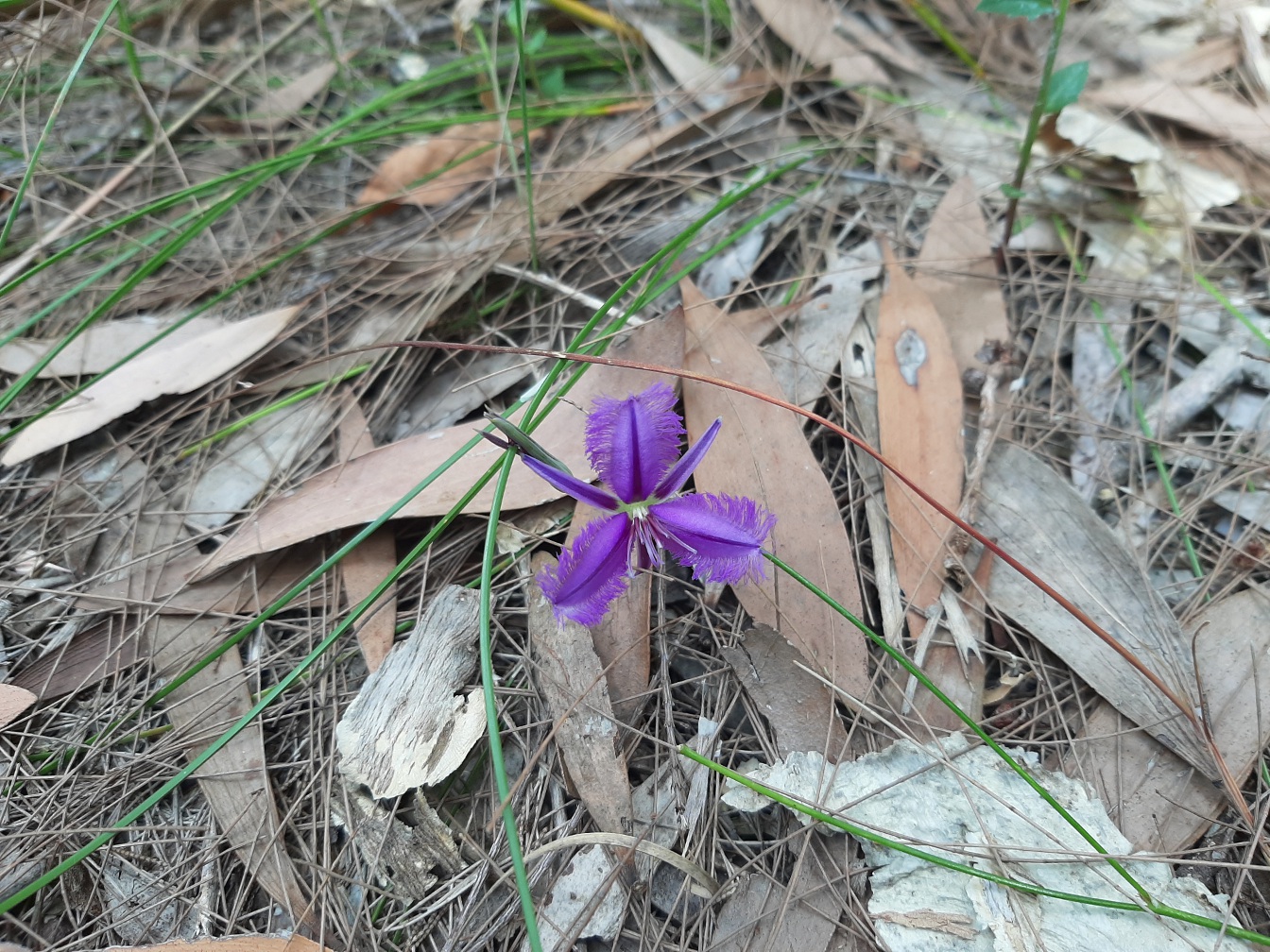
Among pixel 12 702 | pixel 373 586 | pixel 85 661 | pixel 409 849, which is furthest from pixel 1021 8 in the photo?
pixel 12 702

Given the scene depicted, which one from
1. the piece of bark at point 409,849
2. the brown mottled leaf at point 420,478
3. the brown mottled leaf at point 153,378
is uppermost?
the brown mottled leaf at point 153,378

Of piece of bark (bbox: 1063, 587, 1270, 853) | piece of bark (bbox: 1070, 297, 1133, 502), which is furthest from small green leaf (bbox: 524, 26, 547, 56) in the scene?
piece of bark (bbox: 1063, 587, 1270, 853)

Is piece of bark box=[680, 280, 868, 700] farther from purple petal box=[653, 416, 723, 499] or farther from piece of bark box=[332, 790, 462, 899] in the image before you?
piece of bark box=[332, 790, 462, 899]

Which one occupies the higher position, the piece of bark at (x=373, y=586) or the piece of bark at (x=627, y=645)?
the piece of bark at (x=373, y=586)

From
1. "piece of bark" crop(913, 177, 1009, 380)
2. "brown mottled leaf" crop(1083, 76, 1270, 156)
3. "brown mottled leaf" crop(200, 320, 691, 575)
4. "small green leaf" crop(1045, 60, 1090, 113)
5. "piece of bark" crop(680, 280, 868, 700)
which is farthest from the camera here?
"brown mottled leaf" crop(1083, 76, 1270, 156)

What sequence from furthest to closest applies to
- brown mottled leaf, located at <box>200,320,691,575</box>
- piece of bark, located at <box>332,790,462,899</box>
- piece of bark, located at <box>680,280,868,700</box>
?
brown mottled leaf, located at <box>200,320,691,575</box>
piece of bark, located at <box>680,280,868,700</box>
piece of bark, located at <box>332,790,462,899</box>

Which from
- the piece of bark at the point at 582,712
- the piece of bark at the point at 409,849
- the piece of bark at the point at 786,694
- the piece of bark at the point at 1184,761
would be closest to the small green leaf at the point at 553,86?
the piece of bark at the point at 582,712

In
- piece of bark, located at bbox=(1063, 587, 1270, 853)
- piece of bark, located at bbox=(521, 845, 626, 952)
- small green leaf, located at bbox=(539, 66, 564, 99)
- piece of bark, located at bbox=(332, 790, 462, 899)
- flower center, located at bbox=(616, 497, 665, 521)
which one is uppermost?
small green leaf, located at bbox=(539, 66, 564, 99)

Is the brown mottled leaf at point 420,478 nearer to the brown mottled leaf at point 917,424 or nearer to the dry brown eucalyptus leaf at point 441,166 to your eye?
the brown mottled leaf at point 917,424
